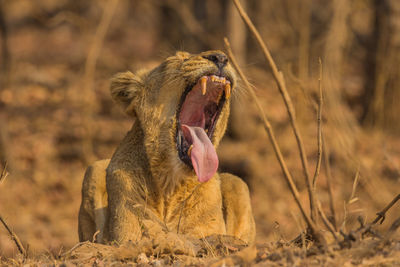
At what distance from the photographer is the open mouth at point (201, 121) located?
17.1 feet

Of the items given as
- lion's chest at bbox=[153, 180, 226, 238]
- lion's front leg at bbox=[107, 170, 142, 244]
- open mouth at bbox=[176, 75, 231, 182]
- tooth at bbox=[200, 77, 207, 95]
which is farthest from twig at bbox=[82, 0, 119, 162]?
tooth at bbox=[200, 77, 207, 95]

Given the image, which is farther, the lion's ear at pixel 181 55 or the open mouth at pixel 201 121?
the lion's ear at pixel 181 55

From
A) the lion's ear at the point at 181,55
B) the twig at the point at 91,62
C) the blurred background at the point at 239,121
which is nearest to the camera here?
the lion's ear at the point at 181,55

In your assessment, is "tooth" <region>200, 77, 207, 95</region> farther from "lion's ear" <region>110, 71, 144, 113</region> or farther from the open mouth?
"lion's ear" <region>110, 71, 144, 113</region>

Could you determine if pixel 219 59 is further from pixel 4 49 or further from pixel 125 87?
pixel 4 49

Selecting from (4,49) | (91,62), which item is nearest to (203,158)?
(91,62)

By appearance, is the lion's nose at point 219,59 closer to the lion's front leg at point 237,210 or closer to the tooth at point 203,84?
the tooth at point 203,84

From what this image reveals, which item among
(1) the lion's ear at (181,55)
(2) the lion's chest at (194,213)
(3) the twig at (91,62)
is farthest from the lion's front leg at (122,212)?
(3) the twig at (91,62)

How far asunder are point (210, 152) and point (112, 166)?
0.92m

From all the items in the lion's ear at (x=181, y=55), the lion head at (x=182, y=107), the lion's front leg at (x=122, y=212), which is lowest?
the lion's front leg at (x=122, y=212)

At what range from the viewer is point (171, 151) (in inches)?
212

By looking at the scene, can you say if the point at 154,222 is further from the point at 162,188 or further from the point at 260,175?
the point at 260,175

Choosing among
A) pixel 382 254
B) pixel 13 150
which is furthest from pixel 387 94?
pixel 382 254

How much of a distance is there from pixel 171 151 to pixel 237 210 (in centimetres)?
110
